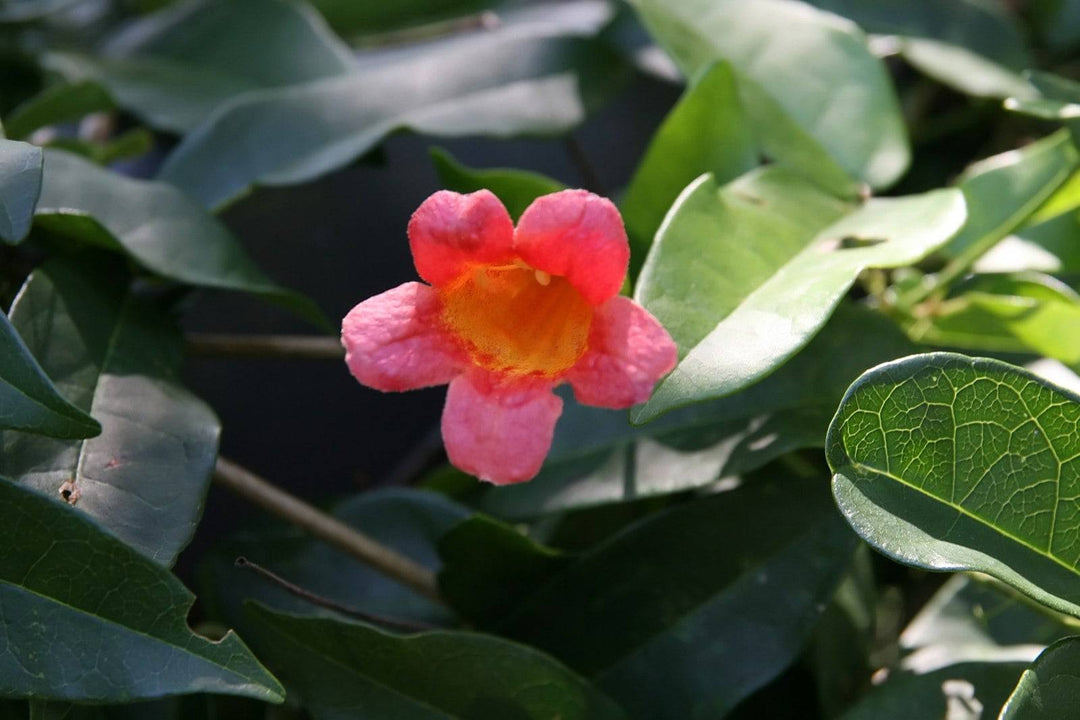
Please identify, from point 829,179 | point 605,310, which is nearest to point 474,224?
point 605,310

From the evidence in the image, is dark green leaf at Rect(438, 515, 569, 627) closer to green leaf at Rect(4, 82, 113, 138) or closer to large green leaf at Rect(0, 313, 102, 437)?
large green leaf at Rect(0, 313, 102, 437)

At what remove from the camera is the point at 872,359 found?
0.65 meters

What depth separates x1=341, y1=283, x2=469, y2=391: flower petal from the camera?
0.51m

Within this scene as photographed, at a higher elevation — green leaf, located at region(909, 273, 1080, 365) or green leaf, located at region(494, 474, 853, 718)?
green leaf, located at region(909, 273, 1080, 365)

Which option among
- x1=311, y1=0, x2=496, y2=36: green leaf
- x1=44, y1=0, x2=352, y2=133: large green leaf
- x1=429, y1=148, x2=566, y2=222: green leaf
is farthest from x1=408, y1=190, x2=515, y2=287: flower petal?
x1=311, y1=0, x2=496, y2=36: green leaf

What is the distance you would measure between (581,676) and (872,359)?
10.9 inches

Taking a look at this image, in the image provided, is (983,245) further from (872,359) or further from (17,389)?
(17,389)

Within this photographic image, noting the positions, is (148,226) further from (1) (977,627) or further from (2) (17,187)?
(1) (977,627)

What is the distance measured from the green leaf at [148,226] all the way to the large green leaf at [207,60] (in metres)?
0.26

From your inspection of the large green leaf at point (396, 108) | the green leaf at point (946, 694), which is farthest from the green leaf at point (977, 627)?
the large green leaf at point (396, 108)

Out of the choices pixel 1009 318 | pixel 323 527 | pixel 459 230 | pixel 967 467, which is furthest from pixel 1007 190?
pixel 323 527

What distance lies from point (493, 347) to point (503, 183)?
0.15m

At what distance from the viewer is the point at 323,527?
70 cm

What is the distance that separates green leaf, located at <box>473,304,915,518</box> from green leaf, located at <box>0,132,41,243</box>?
1.21 ft
